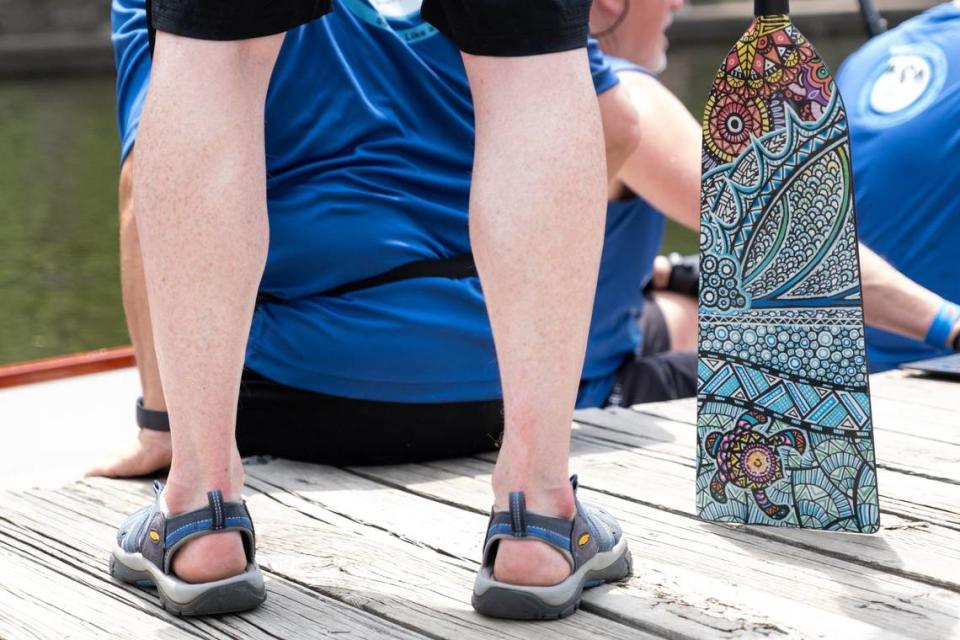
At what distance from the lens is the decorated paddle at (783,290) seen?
1857mm

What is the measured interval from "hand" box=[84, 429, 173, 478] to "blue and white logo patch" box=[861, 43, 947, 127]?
1717mm

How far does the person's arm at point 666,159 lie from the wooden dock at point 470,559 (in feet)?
1.78

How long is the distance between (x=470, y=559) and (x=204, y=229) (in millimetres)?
562

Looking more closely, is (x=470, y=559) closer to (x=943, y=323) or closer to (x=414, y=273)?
→ (x=414, y=273)

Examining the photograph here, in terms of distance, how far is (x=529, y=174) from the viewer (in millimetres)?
1567

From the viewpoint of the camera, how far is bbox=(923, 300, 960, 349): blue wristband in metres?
2.73

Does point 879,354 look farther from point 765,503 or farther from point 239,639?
point 239,639

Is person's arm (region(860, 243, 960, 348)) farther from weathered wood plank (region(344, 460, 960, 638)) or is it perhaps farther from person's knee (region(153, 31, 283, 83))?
person's knee (region(153, 31, 283, 83))

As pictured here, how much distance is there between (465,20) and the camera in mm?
1577

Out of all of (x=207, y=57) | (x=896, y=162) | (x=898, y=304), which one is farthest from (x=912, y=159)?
(x=207, y=57)

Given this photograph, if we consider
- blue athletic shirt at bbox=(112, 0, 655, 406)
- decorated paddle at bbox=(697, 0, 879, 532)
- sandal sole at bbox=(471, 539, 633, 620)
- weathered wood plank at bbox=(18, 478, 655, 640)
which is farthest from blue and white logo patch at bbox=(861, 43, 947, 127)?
sandal sole at bbox=(471, 539, 633, 620)

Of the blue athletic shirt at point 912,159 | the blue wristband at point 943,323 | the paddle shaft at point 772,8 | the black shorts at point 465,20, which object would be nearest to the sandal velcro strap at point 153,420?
the black shorts at point 465,20

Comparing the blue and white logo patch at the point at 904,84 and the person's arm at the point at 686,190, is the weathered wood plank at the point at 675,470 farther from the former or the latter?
the blue and white logo patch at the point at 904,84

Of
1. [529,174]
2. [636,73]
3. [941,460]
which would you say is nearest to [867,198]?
[636,73]
